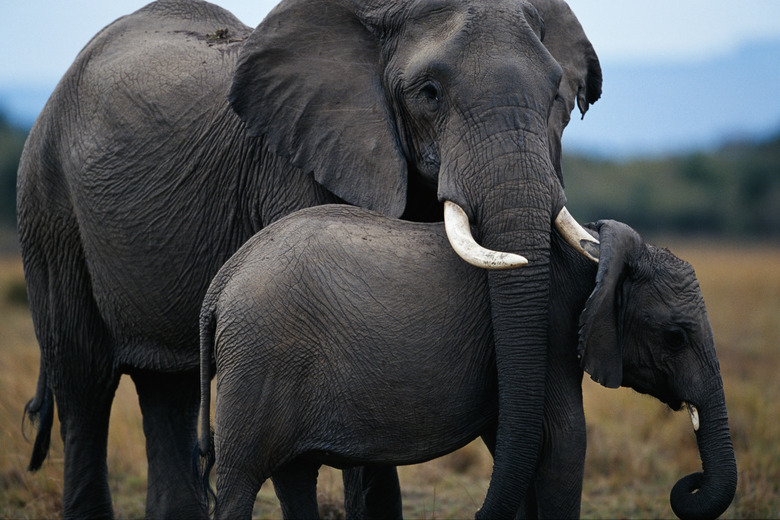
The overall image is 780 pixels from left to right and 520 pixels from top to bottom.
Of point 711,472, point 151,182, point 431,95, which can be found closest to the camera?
point 711,472

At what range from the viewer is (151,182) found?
4.92 meters

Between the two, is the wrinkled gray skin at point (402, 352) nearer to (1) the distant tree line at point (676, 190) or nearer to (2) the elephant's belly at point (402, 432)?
(2) the elephant's belly at point (402, 432)

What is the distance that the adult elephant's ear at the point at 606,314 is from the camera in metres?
3.77

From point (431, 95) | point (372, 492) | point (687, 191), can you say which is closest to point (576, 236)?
point (431, 95)

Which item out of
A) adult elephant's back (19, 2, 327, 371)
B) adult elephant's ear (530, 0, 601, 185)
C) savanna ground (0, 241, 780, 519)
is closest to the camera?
adult elephant's ear (530, 0, 601, 185)

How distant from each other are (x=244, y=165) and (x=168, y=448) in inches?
71.6

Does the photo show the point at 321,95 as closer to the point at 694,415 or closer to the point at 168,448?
the point at 694,415

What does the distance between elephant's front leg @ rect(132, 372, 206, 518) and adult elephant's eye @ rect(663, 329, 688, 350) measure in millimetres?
2694

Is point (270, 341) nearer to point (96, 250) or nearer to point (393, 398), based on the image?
point (393, 398)

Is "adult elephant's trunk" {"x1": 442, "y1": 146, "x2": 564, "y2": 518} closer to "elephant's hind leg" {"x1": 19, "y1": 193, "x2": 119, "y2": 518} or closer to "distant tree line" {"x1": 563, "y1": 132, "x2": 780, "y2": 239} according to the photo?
"elephant's hind leg" {"x1": 19, "y1": 193, "x2": 119, "y2": 518}

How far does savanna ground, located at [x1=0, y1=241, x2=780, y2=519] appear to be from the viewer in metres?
6.09

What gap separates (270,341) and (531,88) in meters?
1.33

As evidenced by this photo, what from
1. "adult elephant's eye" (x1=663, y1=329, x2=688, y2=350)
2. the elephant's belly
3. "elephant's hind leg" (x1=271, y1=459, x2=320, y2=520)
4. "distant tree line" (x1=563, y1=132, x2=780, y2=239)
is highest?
"adult elephant's eye" (x1=663, y1=329, x2=688, y2=350)

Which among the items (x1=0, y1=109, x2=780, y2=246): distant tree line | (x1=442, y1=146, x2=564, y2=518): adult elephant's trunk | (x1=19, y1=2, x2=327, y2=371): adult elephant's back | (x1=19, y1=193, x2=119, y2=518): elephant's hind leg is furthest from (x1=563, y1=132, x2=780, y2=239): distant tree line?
(x1=442, y1=146, x2=564, y2=518): adult elephant's trunk
